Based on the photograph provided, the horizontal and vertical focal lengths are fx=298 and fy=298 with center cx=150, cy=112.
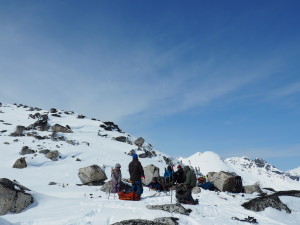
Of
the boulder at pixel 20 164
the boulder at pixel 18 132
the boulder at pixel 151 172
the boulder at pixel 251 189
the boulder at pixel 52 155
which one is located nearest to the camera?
the boulder at pixel 251 189

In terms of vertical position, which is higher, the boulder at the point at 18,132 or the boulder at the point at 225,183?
the boulder at the point at 18,132

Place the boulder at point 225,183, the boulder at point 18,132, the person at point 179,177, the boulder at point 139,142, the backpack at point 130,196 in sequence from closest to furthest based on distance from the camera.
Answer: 1. the backpack at point 130,196
2. the person at point 179,177
3. the boulder at point 225,183
4. the boulder at point 18,132
5. the boulder at point 139,142

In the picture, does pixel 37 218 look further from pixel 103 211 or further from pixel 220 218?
pixel 220 218

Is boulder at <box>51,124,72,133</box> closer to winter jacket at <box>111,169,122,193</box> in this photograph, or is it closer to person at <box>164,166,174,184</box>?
person at <box>164,166,174,184</box>

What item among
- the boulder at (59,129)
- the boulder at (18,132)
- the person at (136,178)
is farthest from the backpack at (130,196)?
the boulder at (59,129)

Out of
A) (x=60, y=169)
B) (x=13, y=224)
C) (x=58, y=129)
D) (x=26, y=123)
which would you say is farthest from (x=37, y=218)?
(x=26, y=123)

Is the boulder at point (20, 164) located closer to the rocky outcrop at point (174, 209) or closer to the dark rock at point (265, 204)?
the rocky outcrop at point (174, 209)

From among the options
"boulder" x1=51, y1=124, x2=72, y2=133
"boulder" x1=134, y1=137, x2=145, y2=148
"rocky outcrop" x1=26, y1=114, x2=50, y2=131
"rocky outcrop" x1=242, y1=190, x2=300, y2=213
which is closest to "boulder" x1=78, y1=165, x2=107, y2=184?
"rocky outcrop" x1=242, y1=190, x2=300, y2=213

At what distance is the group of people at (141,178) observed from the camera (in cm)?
1498

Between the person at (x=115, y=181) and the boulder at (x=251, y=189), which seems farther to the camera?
the boulder at (x=251, y=189)

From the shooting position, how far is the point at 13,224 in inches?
414

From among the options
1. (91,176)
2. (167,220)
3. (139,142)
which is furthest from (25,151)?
(167,220)

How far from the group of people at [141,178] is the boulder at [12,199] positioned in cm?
466

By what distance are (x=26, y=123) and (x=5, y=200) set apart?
36664 millimetres
